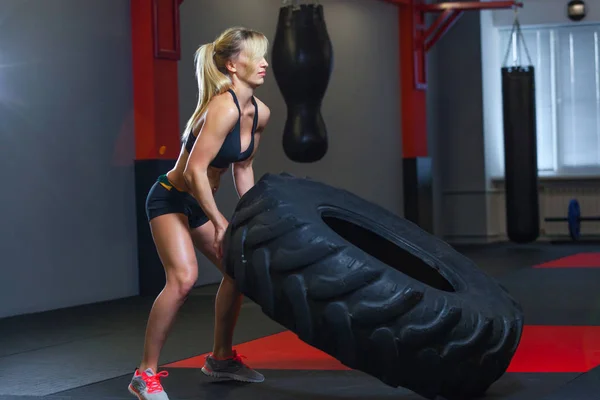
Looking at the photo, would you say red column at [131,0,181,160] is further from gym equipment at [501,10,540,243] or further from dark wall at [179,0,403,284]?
gym equipment at [501,10,540,243]

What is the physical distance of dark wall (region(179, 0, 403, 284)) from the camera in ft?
25.2

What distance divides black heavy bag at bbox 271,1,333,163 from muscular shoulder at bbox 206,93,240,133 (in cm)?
275

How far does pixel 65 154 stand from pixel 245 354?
2.60m

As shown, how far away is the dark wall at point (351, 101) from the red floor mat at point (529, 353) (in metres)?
3.17

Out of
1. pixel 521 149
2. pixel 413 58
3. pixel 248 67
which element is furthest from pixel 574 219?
pixel 248 67

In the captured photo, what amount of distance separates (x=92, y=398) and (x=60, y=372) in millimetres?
664

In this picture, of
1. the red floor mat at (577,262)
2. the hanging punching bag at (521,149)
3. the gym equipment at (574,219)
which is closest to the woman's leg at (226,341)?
the red floor mat at (577,262)

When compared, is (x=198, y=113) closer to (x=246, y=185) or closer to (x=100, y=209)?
(x=246, y=185)

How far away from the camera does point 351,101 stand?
934 cm

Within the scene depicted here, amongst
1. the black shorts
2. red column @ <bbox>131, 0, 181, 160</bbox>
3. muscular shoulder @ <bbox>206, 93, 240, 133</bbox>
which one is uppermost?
red column @ <bbox>131, 0, 181, 160</bbox>

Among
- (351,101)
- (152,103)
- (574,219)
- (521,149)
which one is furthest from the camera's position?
(574,219)

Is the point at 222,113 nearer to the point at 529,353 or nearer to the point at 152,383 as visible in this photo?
the point at 152,383

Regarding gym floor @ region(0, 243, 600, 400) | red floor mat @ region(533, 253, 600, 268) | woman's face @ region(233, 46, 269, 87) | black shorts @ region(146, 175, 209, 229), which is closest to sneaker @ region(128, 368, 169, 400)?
gym floor @ region(0, 243, 600, 400)

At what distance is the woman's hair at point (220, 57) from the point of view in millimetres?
3096
